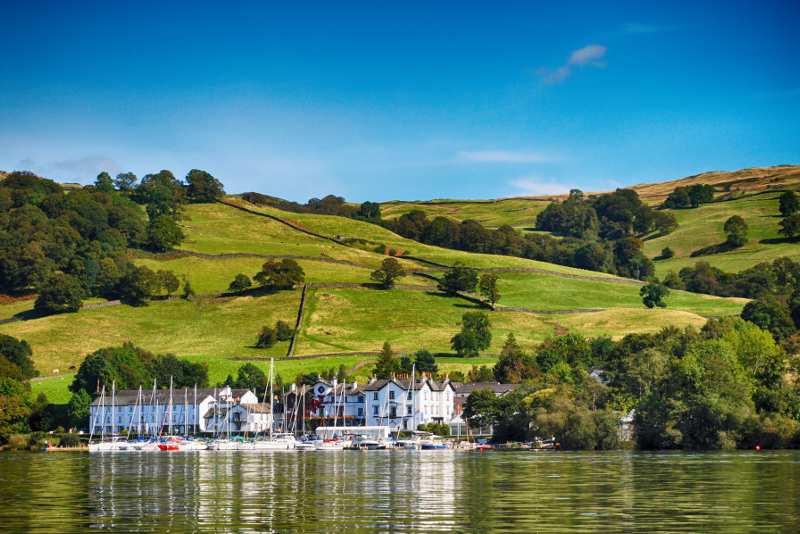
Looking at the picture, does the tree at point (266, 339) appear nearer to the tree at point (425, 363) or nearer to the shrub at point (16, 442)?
the tree at point (425, 363)

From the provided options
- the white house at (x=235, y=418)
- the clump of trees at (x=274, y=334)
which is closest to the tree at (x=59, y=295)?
the clump of trees at (x=274, y=334)

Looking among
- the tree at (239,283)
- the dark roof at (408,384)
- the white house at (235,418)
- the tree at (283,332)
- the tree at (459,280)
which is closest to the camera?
the dark roof at (408,384)

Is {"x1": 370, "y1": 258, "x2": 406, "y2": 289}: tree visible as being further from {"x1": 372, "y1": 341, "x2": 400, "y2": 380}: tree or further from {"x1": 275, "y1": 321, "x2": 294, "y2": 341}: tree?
{"x1": 372, "y1": 341, "x2": 400, "y2": 380}: tree

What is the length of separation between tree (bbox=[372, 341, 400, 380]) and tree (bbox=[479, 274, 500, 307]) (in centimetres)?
4391

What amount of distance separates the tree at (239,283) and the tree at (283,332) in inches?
919

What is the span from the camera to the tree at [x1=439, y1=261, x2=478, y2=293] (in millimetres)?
184500

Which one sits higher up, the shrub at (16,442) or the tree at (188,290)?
the tree at (188,290)

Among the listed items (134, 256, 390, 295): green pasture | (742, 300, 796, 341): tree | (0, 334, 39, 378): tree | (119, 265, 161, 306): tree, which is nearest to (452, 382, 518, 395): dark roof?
(742, 300, 796, 341): tree

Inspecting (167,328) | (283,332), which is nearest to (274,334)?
(283,332)

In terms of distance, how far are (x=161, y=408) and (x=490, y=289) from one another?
75.4 m

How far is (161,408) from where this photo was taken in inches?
4990

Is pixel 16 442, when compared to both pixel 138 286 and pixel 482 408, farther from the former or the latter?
pixel 138 286

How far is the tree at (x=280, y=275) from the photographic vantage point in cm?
17775

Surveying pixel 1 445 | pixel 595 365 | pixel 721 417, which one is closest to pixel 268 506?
pixel 721 417
